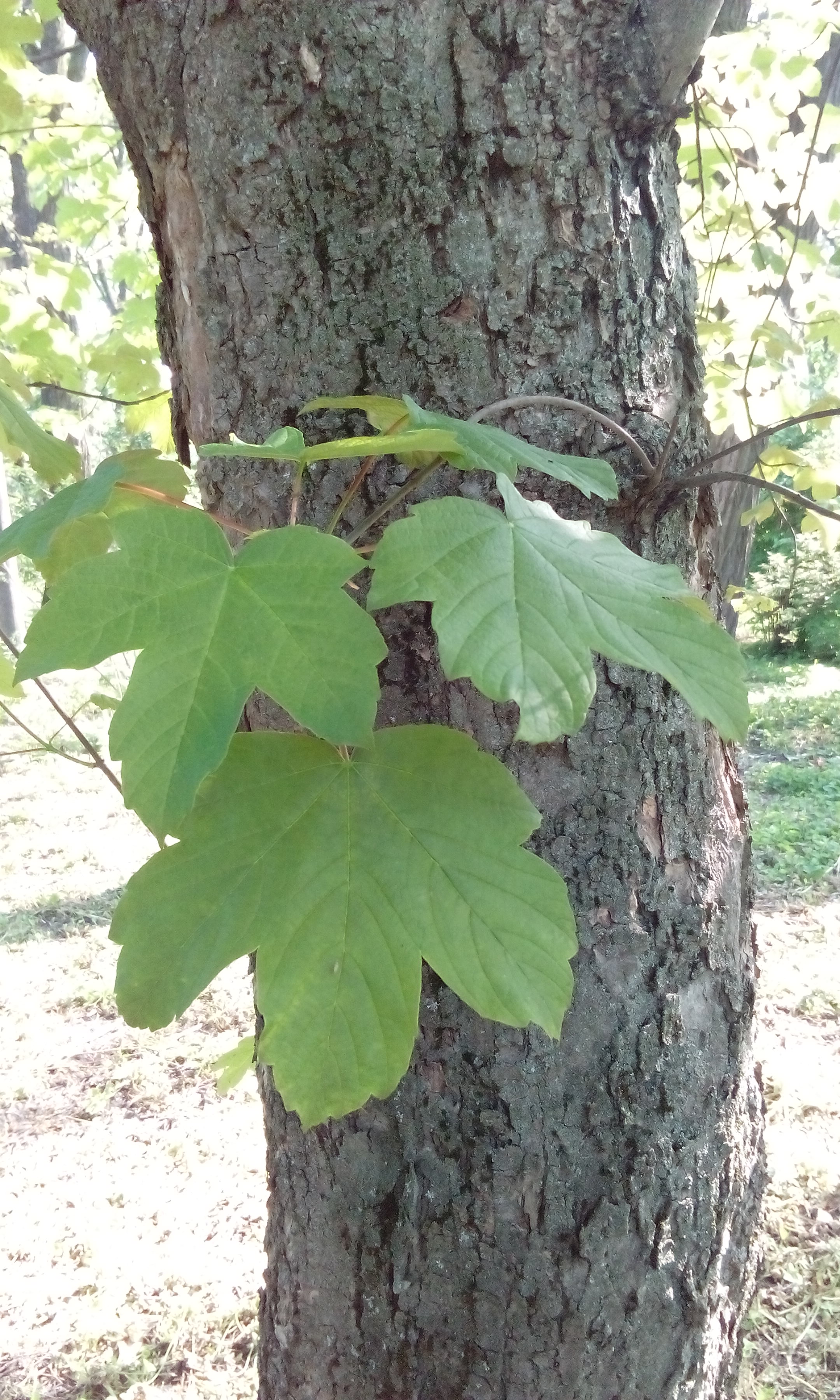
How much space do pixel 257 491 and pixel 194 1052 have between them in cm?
250

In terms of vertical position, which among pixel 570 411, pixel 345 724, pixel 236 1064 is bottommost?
pixel 236 1064

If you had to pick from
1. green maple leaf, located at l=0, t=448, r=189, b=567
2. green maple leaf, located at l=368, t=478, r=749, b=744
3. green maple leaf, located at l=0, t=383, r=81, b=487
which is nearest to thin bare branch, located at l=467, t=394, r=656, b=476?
green maple leaf, located at l=368, t=478, r=749, b=744

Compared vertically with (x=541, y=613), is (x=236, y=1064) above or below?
below

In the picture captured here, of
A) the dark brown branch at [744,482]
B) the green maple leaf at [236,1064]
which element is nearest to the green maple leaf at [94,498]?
the dark brown branch at [744,482]

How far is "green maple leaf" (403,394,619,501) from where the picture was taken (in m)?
0.73

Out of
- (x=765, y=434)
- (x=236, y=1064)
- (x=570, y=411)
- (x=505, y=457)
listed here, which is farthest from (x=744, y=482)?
(x=236, y=1064)

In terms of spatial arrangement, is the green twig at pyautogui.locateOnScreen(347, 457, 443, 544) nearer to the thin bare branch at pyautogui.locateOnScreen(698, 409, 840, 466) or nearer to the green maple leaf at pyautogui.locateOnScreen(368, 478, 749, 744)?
the green maple leaf at pyautogui.locateOnScreen(368, 478, 749, 744)

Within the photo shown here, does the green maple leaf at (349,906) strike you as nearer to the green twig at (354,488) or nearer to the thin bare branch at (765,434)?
the green twig at (354,488)

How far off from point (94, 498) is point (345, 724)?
351mm

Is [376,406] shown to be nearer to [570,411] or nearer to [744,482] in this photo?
[570,411]

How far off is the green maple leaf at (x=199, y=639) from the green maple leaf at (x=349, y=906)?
0.17m

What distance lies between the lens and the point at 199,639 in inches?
26.2

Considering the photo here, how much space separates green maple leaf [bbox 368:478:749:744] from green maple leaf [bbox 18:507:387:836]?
0.05m

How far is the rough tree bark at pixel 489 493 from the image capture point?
0.99 meters
